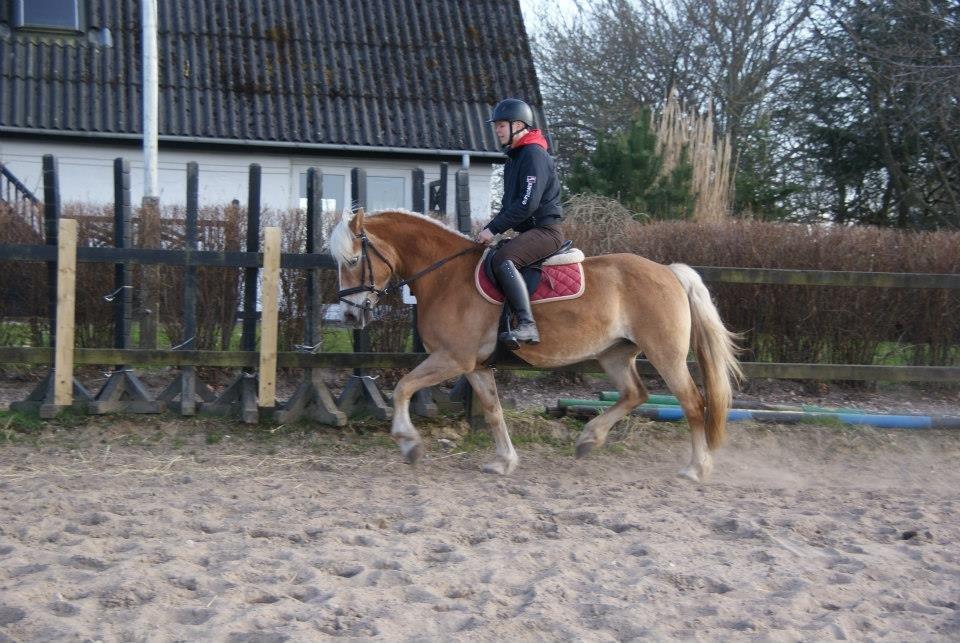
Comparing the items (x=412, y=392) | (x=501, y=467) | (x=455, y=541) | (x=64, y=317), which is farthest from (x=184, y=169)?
(x=455, y=541)

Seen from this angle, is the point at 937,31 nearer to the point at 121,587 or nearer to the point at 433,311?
the point at 433,311

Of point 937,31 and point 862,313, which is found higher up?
point 937,31

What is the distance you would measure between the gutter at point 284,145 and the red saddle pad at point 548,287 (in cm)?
973

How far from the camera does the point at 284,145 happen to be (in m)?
16.0

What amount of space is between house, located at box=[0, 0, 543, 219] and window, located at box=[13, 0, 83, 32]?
0.02 metres

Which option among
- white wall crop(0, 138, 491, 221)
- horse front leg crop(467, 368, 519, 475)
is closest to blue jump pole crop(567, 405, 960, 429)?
horse front leg crop(467, 368, 519, 475)

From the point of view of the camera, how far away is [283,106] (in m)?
16.3

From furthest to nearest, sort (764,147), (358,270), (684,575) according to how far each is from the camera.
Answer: (764,147) < (358,270) < (684,575)

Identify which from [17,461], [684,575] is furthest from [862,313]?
[17,461]

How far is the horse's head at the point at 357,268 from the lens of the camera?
6734 millimetres

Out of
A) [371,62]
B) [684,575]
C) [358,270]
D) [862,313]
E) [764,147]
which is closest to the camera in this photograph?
[684,575]

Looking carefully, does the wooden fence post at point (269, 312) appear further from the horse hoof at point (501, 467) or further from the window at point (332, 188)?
the window at point (332, 188)

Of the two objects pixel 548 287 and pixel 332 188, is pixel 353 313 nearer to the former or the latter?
pixel 548 287

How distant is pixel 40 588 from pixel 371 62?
14463 mm
